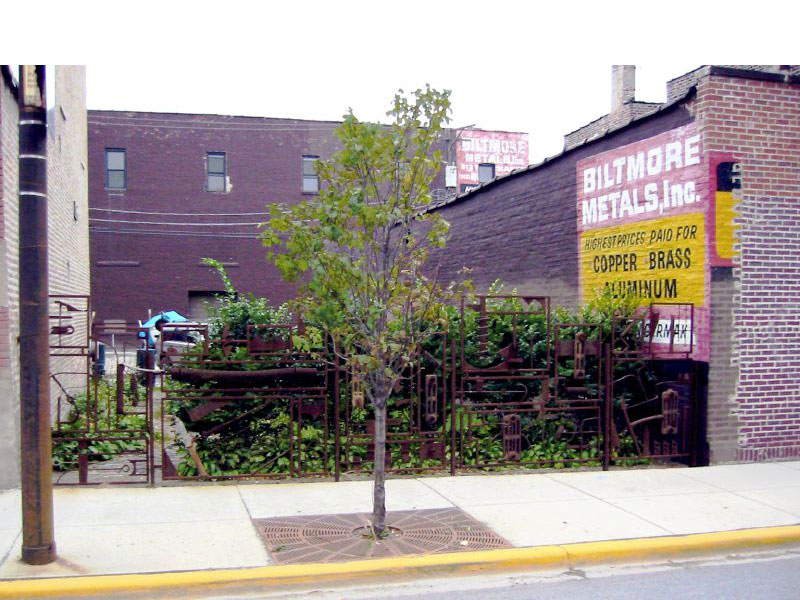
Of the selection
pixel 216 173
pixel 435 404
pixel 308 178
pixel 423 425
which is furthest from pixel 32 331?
pixel 308 178

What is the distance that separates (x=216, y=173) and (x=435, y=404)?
89.6ft

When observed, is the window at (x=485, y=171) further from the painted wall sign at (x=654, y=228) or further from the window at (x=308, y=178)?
the painted wall sign at (x=654, y=228)

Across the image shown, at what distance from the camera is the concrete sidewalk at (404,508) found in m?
5.82

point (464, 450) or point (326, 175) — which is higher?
point (326, 175)

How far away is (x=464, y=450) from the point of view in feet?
29.5

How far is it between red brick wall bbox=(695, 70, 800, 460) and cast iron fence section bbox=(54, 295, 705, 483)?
0.71 meters

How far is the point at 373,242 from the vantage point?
628 centimetres

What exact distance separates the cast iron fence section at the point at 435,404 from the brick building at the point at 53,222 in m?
0.70

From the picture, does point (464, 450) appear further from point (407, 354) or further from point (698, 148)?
point (698, 148)

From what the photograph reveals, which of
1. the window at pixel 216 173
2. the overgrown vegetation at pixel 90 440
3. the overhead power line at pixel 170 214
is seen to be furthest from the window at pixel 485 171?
the overgrown vegetation at pixel 90 440

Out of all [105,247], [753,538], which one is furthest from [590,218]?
[105,247]

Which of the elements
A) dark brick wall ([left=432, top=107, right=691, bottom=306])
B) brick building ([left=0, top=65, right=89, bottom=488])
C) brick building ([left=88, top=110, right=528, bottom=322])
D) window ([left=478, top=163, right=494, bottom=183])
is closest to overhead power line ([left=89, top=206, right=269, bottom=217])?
brick building ([left=88, top=110, right=528, bottom=322])

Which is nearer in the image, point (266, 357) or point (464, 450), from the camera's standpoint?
point (266, 357)

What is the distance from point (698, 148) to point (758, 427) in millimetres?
3454
